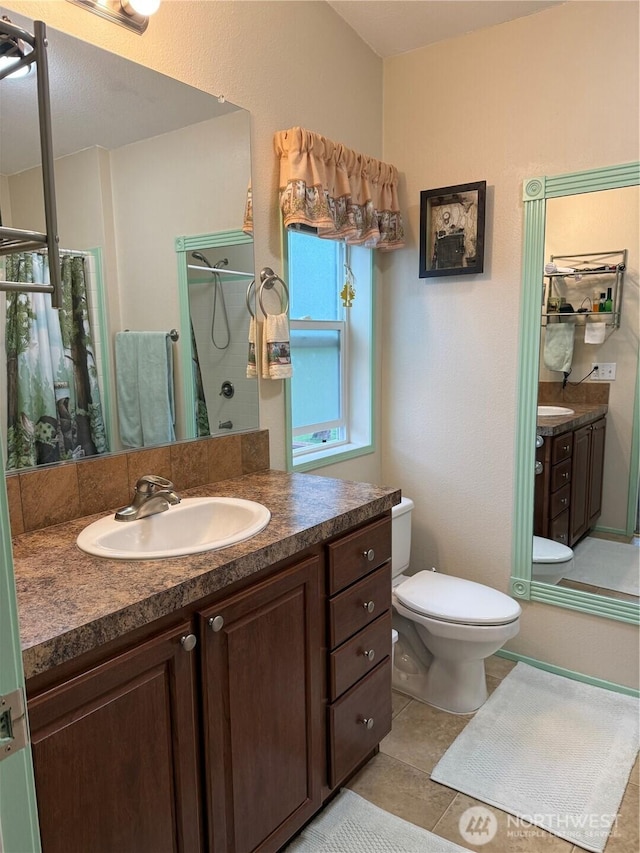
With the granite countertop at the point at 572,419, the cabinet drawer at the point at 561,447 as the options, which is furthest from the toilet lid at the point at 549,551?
the granite countertop at the point at 572,419

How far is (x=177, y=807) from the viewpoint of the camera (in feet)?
3.89

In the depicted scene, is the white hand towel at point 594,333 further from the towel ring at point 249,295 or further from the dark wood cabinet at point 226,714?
the towel ring at point 249,295

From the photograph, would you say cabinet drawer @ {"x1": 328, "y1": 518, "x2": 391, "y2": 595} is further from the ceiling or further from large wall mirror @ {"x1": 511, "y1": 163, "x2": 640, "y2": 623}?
the ceiling

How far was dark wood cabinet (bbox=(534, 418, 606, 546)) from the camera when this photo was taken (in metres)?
2.31

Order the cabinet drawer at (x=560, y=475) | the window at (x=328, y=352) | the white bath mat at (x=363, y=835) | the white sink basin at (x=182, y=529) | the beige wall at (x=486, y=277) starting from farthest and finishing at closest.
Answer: the window at (x=328, y=352)
the cabinet drawer at (x=560, y=475)
the beige wall at (x=486, y=277)
the white bath mat at (x=363, y=835)
the white sink basin at (x=182, y=529)

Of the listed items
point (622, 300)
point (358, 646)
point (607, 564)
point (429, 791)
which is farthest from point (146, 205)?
point (607, 564)

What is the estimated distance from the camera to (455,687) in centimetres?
222

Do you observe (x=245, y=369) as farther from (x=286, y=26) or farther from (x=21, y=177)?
(x=286, y=26)

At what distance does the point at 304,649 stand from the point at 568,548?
4.60 ft

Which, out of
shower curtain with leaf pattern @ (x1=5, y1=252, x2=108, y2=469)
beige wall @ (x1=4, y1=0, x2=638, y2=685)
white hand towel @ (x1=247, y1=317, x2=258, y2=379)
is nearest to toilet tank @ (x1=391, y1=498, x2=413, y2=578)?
beige wall @ (x1=4, y1=0, x2=638, y2=685)

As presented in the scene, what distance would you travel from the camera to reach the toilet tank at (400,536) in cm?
243

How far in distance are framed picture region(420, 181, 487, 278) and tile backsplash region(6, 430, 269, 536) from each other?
111cm

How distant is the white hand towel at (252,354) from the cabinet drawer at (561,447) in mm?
Answer: 1256

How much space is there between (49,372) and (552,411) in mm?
1849
